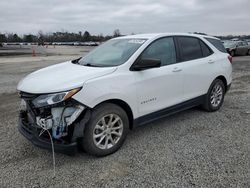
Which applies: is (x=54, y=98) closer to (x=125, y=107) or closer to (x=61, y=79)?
(x=61, y=79)

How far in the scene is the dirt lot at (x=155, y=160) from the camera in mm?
3168

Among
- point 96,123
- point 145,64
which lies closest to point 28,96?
point 96,123

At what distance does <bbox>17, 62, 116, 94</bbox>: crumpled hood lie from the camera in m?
3.38

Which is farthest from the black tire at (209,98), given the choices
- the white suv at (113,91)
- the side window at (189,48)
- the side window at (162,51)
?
the side window at (162,51)

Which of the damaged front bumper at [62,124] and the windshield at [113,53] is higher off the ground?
the windshield at [113,53]

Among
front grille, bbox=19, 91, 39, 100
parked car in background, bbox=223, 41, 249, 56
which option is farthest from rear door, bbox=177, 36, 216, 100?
parked car in background, bbox=223, 41, 249, 56

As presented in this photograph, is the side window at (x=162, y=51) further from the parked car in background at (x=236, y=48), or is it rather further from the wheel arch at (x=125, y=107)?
the parked car in background at (x=236, y=48)

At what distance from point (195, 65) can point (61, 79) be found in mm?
2634

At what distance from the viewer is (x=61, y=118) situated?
335 cm

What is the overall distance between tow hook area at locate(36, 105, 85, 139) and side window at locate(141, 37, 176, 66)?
4.74 ft

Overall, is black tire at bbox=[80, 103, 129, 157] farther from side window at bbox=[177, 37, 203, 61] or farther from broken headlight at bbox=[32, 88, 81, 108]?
side window at bbox=[177, 37, 203, 61]

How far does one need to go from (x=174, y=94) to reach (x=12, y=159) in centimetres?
279

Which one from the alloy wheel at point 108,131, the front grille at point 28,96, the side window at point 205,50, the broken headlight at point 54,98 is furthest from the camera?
the side window at point 205,50

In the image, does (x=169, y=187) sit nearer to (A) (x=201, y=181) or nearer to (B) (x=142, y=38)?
(A) (x=201, y=181)
